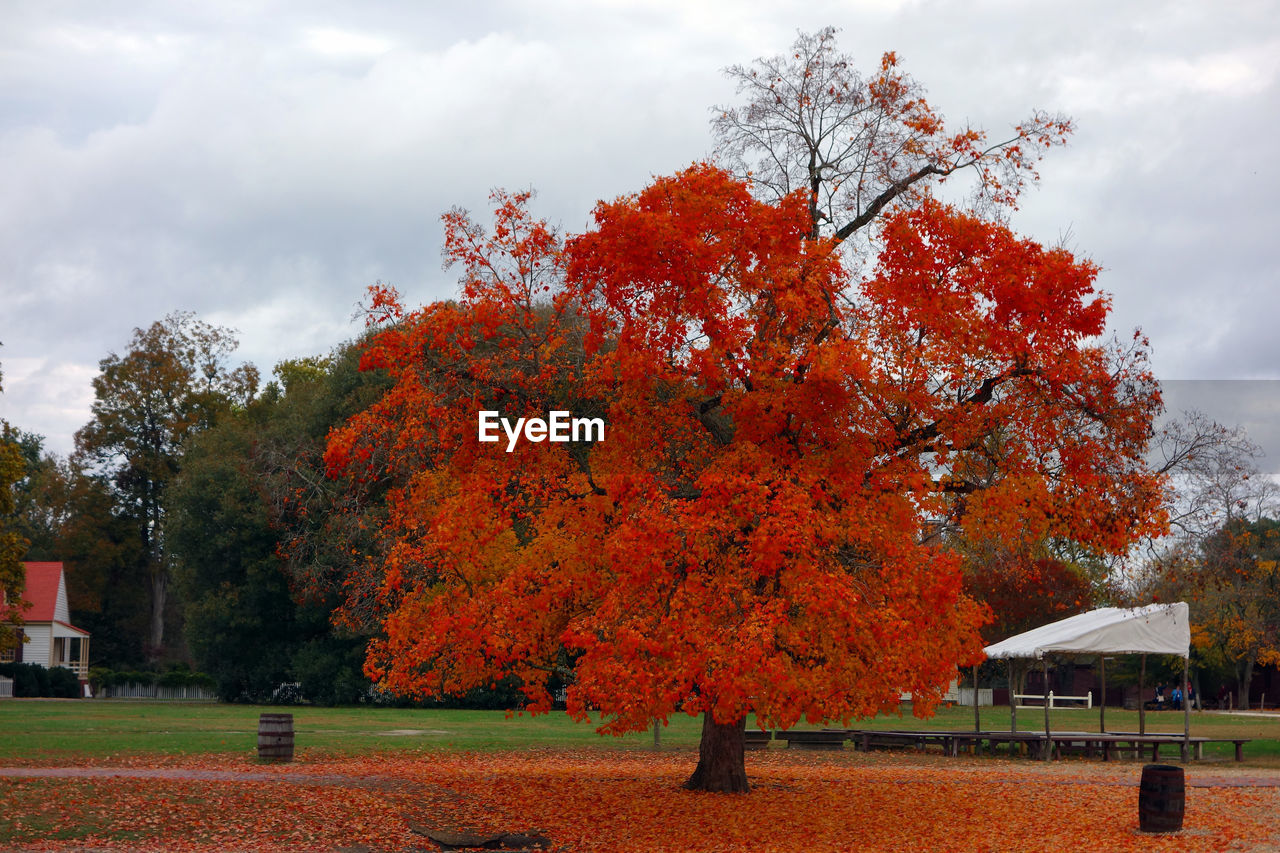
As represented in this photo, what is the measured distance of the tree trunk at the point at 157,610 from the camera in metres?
65.7

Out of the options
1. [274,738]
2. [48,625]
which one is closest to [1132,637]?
[274,738]

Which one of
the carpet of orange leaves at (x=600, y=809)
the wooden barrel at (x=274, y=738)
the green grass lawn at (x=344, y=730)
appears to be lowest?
the green grass lawn at (x=344, y=730)

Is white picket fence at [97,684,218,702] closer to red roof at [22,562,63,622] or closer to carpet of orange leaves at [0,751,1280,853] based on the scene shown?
red roof at [22,562,63,622]

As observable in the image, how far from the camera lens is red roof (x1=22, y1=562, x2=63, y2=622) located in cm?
5978

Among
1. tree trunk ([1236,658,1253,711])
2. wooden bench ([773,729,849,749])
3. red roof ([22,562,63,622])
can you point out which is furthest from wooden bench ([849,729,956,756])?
red roof ([22,562,63,622])

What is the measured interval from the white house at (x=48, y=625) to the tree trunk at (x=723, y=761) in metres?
48.9

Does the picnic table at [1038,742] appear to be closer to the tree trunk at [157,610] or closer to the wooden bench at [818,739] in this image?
the wooden bench at [818,739]

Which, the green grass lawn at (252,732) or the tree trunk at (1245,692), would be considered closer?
the green grass lawn at (252,732)

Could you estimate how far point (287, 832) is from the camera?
14.6 m

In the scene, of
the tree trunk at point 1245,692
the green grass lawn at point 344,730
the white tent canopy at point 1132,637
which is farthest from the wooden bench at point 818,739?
the tree trunk at point 1245,692

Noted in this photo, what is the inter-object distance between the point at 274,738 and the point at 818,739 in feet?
41.7

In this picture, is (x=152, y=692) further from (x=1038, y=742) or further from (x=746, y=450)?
(x=746, y=450)

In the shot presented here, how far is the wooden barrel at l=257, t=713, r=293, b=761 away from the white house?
42.1m

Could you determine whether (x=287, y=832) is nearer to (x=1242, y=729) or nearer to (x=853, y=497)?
(x=853, y=497)
